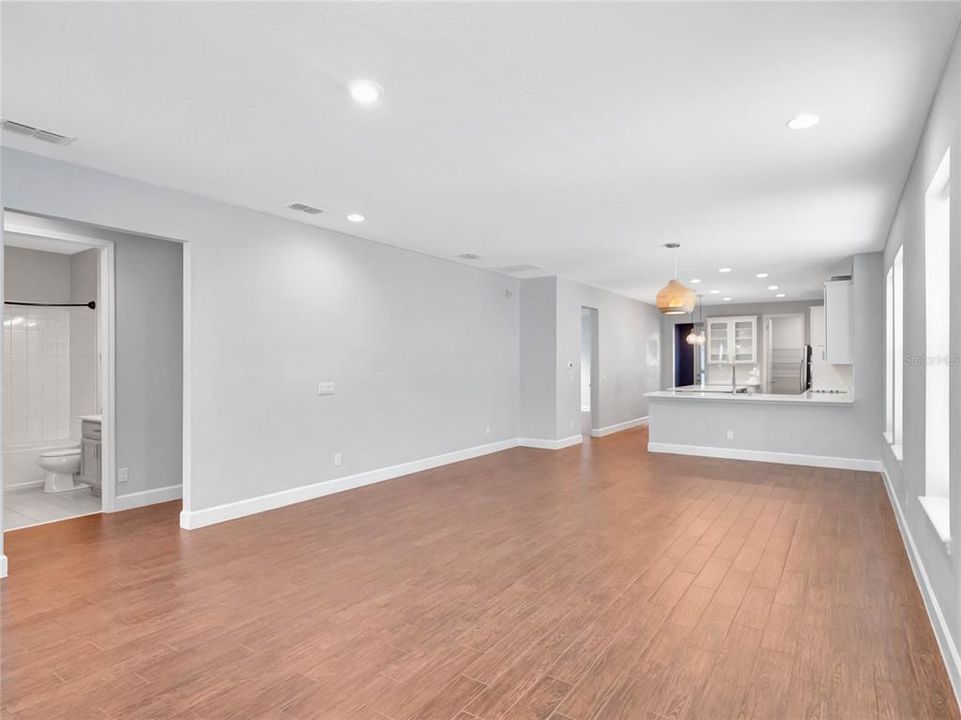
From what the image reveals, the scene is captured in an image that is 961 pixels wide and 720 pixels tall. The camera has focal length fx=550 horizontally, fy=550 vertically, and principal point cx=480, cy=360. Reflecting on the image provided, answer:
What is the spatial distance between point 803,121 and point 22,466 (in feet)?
24.6

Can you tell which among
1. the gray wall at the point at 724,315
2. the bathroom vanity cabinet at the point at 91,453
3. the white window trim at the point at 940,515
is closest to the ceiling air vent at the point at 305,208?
the bathroom vanity cabinet at the point at 91,453

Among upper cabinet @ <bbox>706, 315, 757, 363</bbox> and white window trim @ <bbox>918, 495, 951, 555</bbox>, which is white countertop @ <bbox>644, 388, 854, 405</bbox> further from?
upper cabinet @ <bbox>706, 315, 757, 363</bbox>

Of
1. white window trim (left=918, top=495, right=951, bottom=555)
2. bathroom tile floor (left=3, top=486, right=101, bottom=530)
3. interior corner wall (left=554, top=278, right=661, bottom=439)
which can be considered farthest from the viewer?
interior corner wall (left=554, top=278, right=661, bottom=439)

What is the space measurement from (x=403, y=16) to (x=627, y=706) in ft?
9.03

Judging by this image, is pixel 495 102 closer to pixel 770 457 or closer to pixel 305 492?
pixel 305 492

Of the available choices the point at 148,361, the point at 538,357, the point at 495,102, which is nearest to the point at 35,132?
the point at 148,361

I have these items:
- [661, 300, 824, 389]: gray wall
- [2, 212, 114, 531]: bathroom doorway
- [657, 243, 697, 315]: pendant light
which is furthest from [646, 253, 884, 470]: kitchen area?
[2, 212, 114, 531]: bathroom doorway

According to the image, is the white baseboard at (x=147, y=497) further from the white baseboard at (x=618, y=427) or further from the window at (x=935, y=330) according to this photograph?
the white baseboard at (x=618, y=427)

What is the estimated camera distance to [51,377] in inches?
243

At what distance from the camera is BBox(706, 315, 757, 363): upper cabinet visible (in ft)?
41.1

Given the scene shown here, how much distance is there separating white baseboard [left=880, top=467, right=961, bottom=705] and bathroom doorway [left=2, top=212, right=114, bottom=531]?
603 centimetres

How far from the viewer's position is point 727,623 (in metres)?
2.77

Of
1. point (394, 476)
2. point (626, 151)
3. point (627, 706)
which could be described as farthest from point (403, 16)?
point (394, 476)

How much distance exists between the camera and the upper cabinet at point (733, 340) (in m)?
12.5
